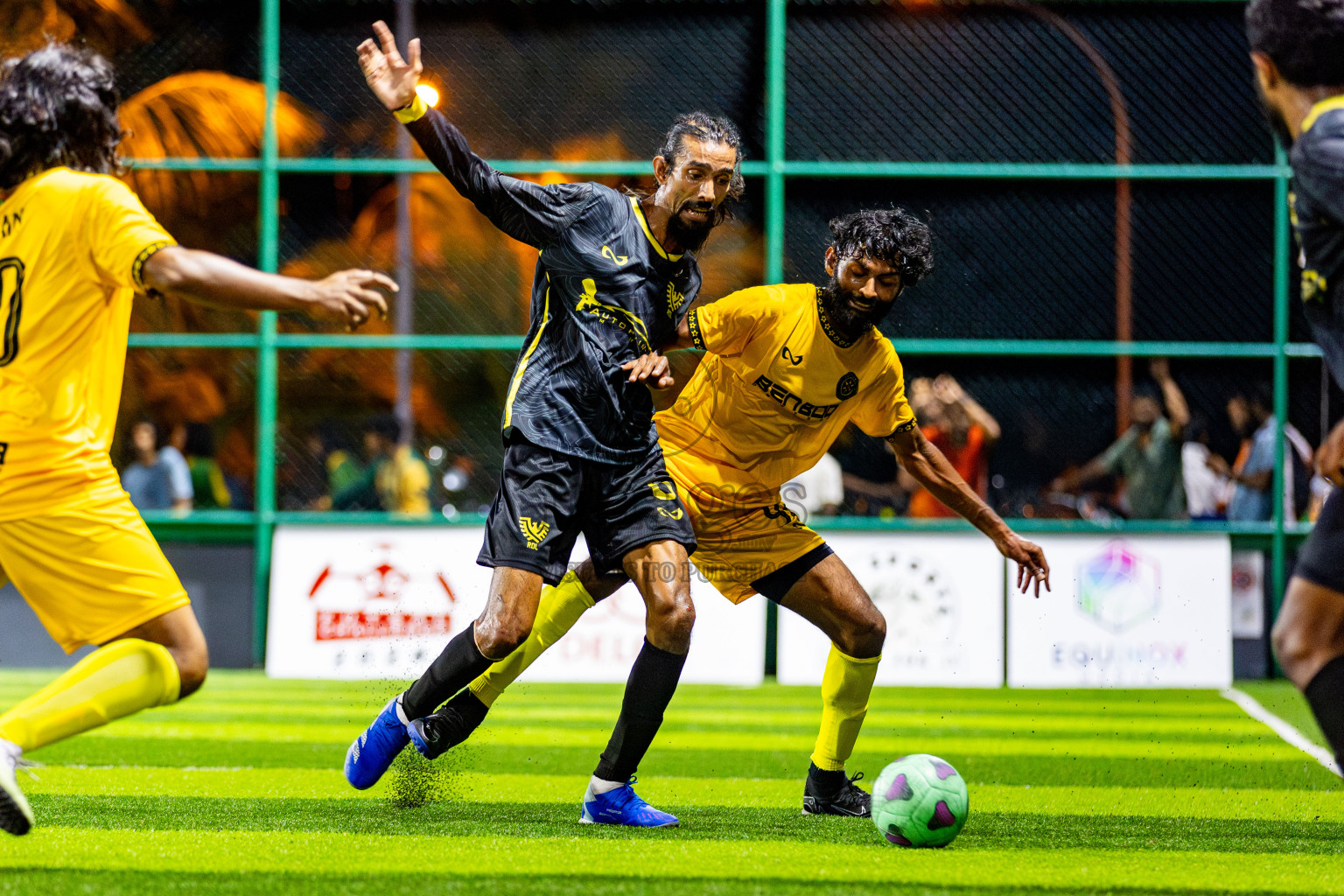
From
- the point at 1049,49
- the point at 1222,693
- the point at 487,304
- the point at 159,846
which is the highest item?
the point at 1049,49

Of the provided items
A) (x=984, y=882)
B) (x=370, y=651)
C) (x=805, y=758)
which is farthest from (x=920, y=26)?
(x=984, y=882)

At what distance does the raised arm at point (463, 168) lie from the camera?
4589mm

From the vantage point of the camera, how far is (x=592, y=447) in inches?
198

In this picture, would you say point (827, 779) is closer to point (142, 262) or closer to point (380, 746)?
point (380, 746)

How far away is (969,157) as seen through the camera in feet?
44.7

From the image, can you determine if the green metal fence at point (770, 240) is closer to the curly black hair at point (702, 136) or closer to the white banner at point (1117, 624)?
the white banner at point (1117, 624)

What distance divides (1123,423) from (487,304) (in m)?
5.91

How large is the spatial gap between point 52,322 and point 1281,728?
7.66m

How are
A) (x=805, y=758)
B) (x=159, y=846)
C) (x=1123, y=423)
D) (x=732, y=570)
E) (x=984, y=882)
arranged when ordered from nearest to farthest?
(x=984, y=882)
(x=159, y=846)
(x=732, y=570)
(x=805, y=758)
(x=1123, y=423)

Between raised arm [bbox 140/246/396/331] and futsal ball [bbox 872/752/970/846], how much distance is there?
91.7 inches

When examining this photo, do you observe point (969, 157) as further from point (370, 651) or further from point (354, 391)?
point (370, 651)

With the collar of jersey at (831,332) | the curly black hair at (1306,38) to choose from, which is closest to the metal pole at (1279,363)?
the collar of jersey at (831,332)

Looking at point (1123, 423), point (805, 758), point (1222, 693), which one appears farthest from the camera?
point (1123, 423)

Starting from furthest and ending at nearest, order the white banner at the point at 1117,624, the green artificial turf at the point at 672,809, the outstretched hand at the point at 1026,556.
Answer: the white banner at the point at 1117,624
the outstretched hand at the point at 1026,556
the green artificial turf at the point at 672,809
